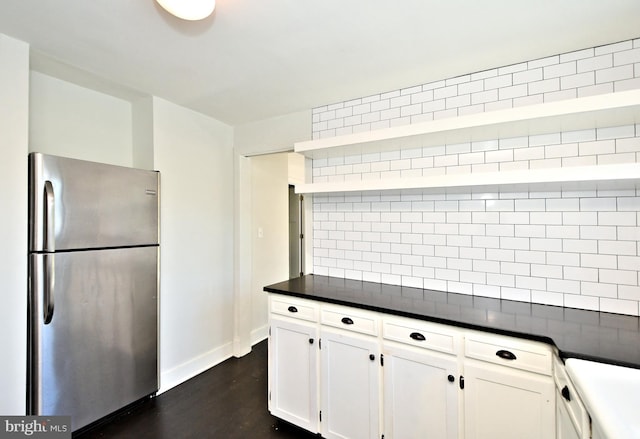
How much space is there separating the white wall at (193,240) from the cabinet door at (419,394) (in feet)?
6.02

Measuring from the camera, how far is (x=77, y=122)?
7.31 feet

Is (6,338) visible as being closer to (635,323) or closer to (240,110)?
(240,110)

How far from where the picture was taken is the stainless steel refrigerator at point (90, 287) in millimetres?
1695

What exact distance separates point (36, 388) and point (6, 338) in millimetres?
355

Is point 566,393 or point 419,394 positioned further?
point 419,394

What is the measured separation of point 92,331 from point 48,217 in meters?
0.78

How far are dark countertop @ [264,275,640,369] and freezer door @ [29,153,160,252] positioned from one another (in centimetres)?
113

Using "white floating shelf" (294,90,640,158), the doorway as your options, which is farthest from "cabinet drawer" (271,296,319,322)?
the doorway

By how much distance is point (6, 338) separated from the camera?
1.56m

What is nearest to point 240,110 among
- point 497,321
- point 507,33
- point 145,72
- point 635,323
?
point 145,72

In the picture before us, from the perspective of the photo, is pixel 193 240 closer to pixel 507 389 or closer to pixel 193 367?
pixel 193 367

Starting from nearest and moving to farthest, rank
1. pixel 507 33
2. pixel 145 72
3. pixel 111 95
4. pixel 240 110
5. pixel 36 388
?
pixel 507 33
pixel 36 388
pixel 145 72
pixel 111 95
pixel 240 110

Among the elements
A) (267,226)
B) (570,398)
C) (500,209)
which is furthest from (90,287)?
(500,209)

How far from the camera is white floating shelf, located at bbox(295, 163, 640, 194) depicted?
136cm
